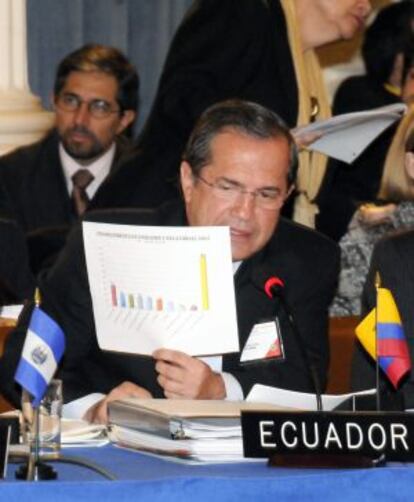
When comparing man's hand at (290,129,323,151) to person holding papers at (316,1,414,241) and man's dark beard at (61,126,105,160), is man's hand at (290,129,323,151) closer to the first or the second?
person holding papers at (316,1,414,241)

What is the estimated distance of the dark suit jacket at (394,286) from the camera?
3.70m

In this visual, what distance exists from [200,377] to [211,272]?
0.27 metres

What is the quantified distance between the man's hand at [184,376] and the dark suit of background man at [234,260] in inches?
3.8

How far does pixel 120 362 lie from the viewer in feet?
12.6

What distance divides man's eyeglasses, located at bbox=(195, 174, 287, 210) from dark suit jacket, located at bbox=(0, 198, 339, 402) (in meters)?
0.15

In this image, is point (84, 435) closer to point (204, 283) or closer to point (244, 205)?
point (204, 283)

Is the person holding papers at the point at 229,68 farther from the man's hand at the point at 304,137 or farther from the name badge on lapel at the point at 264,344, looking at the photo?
the name badge on lapel at the point at 264,344

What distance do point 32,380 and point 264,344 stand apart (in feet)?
2.50

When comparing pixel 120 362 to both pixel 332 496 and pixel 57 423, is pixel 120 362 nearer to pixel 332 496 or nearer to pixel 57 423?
pixel 57 423

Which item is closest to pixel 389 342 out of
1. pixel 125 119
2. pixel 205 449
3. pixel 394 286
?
pixel 205 449

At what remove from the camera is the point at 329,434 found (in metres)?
2.90

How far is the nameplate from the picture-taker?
2.89 m

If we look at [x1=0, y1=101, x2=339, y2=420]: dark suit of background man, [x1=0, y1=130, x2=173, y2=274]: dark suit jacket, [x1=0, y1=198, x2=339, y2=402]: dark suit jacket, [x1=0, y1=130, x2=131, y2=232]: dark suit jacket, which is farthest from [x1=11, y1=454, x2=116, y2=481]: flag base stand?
[x1=0, y1=130, x2=131, y2=232]: dark suit jacket

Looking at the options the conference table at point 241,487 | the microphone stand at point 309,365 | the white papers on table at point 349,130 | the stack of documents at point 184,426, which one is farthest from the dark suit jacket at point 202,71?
the conference table at point 241,487
